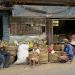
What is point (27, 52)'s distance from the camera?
1811cm

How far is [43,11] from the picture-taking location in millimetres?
19625

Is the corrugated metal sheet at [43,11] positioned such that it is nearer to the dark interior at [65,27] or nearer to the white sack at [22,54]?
the dark interior at [65,27]

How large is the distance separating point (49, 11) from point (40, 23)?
3.56 feet

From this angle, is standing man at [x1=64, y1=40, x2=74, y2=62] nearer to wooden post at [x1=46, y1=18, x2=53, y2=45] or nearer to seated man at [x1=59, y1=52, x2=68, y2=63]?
seated man at [x1=59, y1=52, x2=68, y2=63]

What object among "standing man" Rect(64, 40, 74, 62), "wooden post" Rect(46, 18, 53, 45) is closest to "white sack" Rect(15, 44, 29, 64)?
"standing man" Rect(64, 40, 74, 62)

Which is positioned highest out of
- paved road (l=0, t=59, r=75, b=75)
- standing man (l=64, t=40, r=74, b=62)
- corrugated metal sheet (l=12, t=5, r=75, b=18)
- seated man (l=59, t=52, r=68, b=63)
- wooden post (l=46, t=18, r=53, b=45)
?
corrugated metal sheet (l=12, t=5, r=75, b=18)

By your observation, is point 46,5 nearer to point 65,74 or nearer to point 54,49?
point 54,49

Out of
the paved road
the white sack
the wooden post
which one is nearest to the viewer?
the paved road

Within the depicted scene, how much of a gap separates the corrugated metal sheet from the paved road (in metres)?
3.15

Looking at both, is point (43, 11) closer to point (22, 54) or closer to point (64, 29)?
point (64, 29)

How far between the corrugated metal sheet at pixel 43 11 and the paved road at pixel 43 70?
3155 mm

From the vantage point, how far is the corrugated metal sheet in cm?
1942

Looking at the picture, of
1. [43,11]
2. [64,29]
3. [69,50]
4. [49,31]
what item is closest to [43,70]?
[69,50]

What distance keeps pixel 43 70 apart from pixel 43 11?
4463 mm
